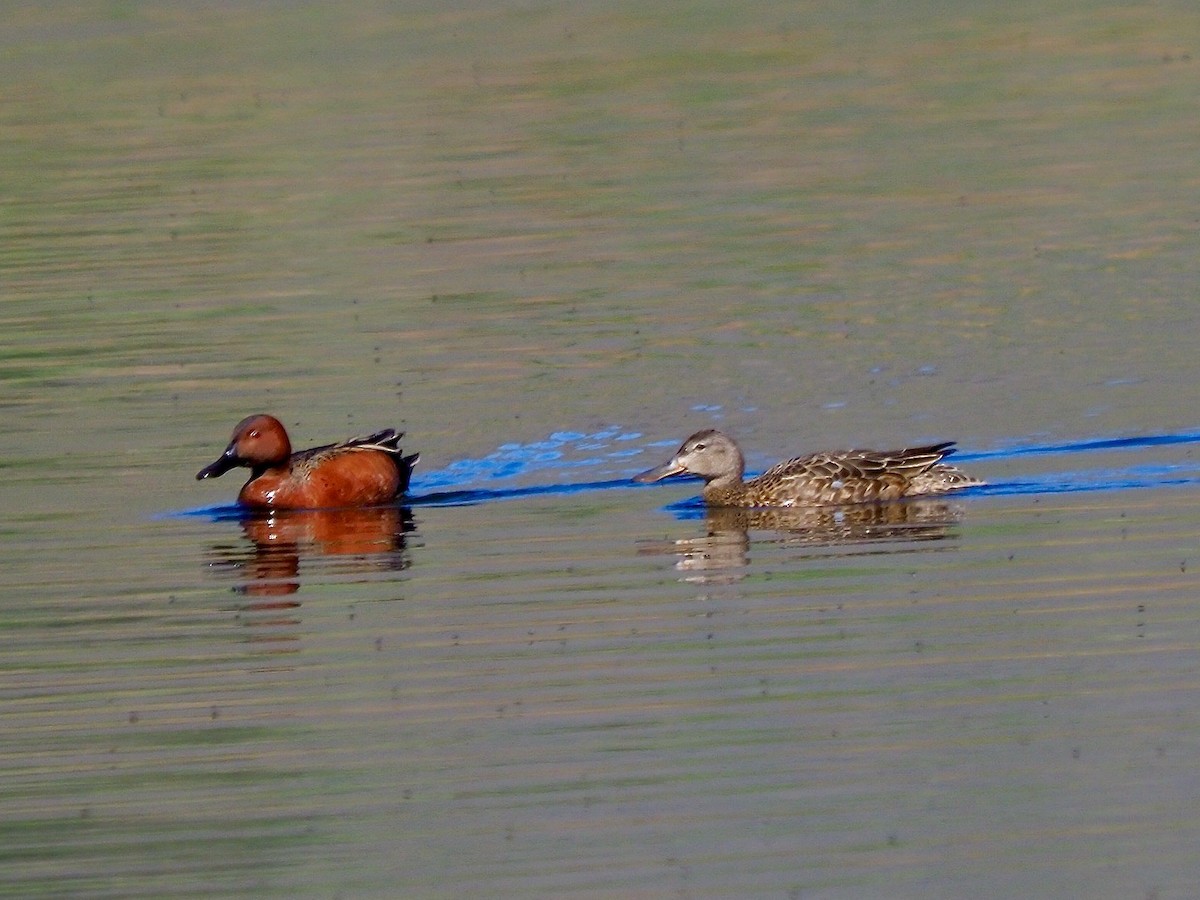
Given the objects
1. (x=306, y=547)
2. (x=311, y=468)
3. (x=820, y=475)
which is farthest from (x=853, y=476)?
(x=311, y=468)

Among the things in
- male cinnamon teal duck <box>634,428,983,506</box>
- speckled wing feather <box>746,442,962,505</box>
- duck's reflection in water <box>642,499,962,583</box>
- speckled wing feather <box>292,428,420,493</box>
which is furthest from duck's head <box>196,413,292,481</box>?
speckled wing feather <box>746,442,962,505</box>

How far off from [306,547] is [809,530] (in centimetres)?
253

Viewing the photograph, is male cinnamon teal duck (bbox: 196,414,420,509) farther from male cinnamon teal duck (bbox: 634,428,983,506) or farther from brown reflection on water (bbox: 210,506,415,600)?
male cinnamon teal duck (bbox: 634,428,983,506)

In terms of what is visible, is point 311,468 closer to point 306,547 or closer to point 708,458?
point 306,547

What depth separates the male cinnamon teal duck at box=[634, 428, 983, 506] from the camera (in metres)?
13.6

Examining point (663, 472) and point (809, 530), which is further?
point (663, 472)

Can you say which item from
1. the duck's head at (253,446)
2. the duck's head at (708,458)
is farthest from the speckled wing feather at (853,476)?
the duck's head at (253,446)

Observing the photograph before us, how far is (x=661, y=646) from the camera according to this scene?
402 inches

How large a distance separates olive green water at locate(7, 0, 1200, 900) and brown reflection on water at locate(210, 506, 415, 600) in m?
0.06

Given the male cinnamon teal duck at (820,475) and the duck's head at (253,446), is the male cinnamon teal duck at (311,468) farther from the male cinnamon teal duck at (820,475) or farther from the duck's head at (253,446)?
the male cinnamon teal duck at (820,475)

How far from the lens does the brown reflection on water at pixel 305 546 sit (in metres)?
12.2

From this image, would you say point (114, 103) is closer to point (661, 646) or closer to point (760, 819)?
point (661, 646)

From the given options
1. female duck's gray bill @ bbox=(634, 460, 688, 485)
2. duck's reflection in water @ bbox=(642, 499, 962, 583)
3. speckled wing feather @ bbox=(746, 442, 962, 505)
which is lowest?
duck's reflection in water @ bbox=(642, 499, 962, 583)

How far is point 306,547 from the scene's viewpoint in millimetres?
13227
